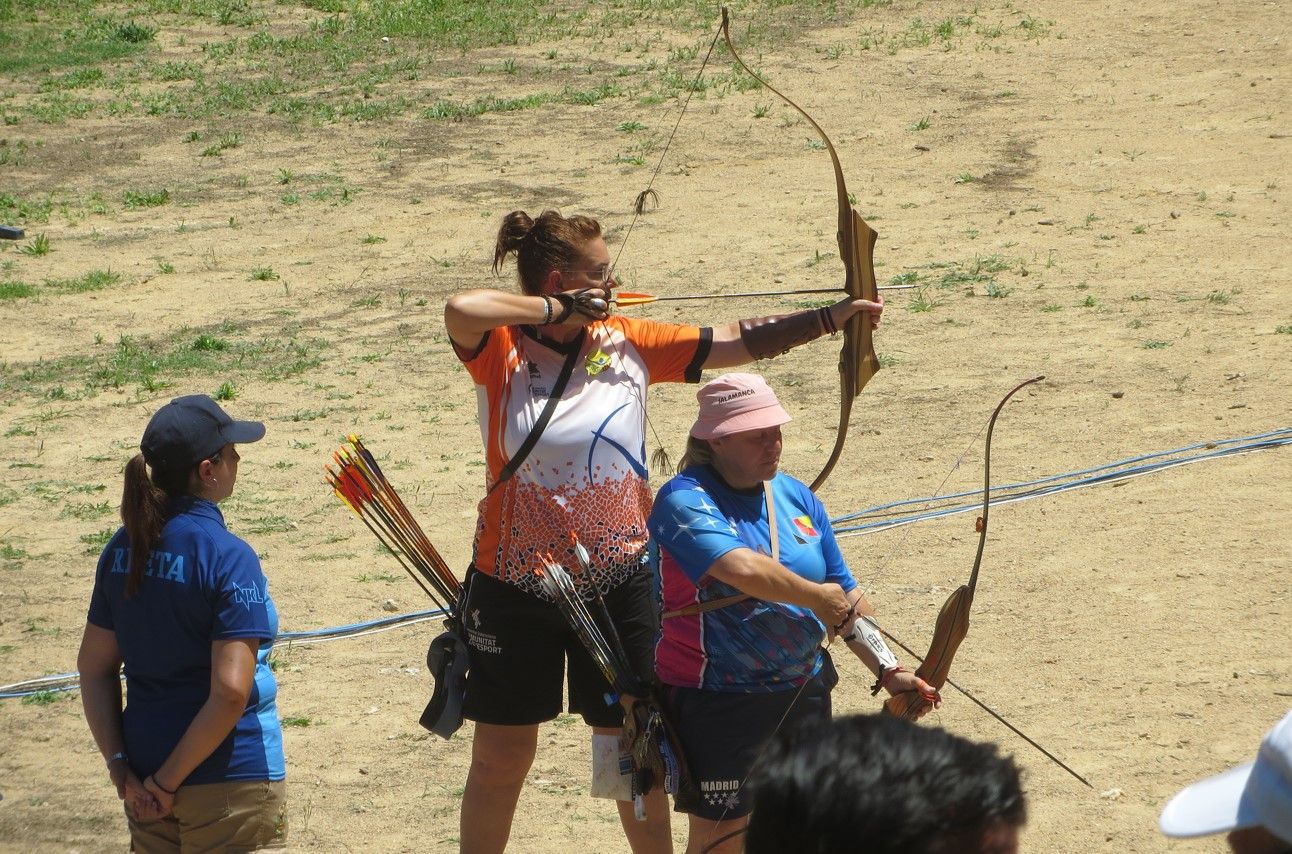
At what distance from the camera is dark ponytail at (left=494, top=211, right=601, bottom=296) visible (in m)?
3.69

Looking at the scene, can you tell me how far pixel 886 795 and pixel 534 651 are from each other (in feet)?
7.74

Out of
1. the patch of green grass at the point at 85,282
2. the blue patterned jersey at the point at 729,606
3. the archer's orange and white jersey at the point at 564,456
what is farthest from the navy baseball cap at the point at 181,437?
the patch of green grass at the point at 85,282

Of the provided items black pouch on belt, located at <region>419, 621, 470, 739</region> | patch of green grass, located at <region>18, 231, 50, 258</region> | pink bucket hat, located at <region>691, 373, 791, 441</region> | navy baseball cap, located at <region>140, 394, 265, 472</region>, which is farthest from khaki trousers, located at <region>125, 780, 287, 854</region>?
patch of green grass, located at <region>18, 231, 50, 258</region>

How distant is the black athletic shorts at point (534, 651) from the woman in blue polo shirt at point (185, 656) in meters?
0.61

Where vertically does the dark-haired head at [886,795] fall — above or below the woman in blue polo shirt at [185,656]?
above

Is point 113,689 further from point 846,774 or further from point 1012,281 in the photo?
point 1012,281

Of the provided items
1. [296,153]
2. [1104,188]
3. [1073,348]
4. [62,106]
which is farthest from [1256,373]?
[62,106]

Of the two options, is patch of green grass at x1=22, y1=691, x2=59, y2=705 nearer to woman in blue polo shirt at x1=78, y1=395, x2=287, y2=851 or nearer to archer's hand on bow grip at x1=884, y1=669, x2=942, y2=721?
woman in blue polo shirt at x1=78, y1=395, x2=287, y2=851

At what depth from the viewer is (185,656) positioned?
124 inches

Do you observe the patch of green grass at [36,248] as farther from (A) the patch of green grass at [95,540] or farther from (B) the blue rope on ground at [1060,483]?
(B) the blue rope on ground at [1060,483]

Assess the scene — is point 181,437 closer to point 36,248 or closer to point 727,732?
point 727,732

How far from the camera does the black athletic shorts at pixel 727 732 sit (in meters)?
3.42

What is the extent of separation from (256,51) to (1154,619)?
14.8m

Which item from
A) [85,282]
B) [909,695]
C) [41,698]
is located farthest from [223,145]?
[909,695]
